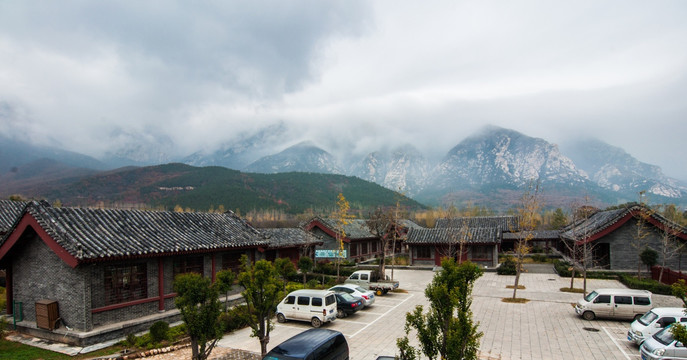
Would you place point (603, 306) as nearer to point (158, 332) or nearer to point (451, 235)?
point (451, 235)

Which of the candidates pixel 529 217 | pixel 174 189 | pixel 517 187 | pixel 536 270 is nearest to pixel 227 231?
pixel 529 217

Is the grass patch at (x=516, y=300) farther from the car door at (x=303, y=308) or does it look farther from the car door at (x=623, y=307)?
the car door at (x=303, y=308)

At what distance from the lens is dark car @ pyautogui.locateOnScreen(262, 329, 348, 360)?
10680mm

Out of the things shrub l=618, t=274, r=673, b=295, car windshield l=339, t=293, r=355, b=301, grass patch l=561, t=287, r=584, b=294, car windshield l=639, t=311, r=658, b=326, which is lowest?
grass patch l=561, t=287, r=584, b=294

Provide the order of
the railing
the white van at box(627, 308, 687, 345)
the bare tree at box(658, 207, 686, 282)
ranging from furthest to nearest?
the bare tree at box(658, 207, 686, 282) → the railing → the white van at box(627, 308, 687, 345)

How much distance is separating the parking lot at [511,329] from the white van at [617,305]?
1.41ft

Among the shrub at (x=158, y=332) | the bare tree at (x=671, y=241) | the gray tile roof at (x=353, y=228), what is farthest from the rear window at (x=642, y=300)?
the gray tile roof at (x=353, y=228)

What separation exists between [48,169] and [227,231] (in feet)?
492

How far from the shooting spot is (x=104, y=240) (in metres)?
16.9

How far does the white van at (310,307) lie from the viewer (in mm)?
18531

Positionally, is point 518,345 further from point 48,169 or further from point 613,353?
point 48,169

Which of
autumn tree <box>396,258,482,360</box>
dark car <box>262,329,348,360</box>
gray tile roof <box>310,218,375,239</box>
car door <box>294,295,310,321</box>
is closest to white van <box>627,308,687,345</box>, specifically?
autumn tree <box>396,258,482,360</box>

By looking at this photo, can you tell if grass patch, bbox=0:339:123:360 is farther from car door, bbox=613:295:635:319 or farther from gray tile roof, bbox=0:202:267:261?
car door, bbox=613:295:635:319

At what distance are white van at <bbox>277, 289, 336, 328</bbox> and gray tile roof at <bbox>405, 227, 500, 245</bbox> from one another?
21086mm
